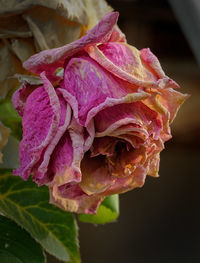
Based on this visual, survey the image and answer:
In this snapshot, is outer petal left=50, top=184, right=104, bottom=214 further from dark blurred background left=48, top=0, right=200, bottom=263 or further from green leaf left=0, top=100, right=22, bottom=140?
dark blurred background left=48, top=0, right=200, bottom=263

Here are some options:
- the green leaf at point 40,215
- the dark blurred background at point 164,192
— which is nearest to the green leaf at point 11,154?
the green leaf at point 40,215

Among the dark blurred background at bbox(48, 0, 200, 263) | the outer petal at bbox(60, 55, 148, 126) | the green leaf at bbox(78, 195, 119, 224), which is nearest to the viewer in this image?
the outer petal at bbox(60, 55, 148, 126)

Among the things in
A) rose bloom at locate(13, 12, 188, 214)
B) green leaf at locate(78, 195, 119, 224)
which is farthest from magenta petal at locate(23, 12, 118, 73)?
green leaf at locate(78, 195, 119, 224)

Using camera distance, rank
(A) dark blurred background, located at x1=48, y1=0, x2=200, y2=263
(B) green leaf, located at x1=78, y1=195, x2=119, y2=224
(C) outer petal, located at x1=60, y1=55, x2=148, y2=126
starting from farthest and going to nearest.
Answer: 1. (A) dark blurred background, located at x1=48, y1=0, x2=200, y2=263
2. (B) green leaf, located at x1=78, y1=195, x2=119, y2=224
3. (C) outer petal, located at x1=60, y1=55, x2=148, y2=126

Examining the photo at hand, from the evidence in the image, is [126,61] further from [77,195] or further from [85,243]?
[85,243]

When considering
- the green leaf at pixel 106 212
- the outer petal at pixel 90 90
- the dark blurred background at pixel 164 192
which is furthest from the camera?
the dark blurred background at pixel 164 192

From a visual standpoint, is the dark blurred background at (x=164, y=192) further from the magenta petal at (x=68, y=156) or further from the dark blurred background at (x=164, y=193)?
the magenta petal at (x=68, y=156)
